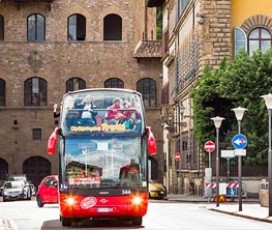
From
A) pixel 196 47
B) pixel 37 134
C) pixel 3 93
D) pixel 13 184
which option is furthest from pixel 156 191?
pixel 3 93

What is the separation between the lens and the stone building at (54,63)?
74.5m

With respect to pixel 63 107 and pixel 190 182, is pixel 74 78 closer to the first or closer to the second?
pixel 190 182

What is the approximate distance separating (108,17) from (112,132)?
5135cm

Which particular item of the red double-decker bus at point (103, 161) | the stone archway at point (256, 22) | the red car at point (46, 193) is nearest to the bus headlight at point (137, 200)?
the red double-decker bus at point (103, 161)

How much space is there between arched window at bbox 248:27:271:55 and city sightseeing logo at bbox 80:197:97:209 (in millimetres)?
29549

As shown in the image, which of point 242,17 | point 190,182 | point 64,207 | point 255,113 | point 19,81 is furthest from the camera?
point 19,81

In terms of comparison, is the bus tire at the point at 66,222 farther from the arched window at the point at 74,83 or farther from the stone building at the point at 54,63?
the arched window at the point at 74,83

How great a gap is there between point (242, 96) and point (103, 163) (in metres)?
25.0

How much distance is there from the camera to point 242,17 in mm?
53156

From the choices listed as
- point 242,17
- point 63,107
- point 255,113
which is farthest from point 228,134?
point 63,107

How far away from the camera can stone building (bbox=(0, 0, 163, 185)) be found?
7450 cm

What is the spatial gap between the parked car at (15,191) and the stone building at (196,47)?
10.2 m

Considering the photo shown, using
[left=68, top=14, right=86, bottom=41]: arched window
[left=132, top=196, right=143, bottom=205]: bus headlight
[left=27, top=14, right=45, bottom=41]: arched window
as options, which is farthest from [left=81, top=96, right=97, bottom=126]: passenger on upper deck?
[left=68, top=14, right=86, bottom=41]: arched window

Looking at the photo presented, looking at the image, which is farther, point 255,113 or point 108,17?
point 108,17
